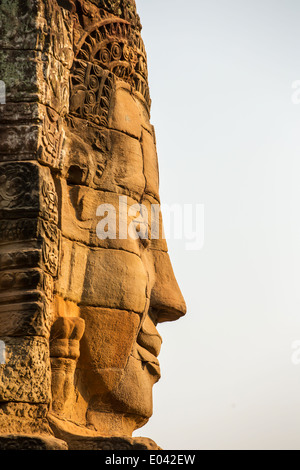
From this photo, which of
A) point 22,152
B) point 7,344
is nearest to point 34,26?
point 22,152

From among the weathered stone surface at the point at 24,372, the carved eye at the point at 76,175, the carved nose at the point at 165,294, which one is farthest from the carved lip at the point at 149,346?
the weathered stone surface at the point at 24,372

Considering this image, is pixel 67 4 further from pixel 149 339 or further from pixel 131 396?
pixel 131 396

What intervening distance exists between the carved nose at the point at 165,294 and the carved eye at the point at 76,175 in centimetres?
146

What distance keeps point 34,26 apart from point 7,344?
3016mm

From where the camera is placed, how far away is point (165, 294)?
37.5 ft

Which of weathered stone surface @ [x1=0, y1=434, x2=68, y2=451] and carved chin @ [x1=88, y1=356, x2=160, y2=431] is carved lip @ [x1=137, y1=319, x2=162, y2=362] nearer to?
carved chin @ [x1=88, y1=356, x2=160, y2=431]

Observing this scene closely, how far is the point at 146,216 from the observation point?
37.1 feet

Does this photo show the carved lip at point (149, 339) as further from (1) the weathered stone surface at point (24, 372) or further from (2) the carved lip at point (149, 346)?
(1) the weathered stone surface at point (24, 372)

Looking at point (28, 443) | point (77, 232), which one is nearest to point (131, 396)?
point (77, 232)

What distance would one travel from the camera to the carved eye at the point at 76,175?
1057cm

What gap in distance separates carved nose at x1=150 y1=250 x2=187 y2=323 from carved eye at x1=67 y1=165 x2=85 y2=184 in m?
1.46

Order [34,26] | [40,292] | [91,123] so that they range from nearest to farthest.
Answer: [40,292] → [34,26] → [91,123]

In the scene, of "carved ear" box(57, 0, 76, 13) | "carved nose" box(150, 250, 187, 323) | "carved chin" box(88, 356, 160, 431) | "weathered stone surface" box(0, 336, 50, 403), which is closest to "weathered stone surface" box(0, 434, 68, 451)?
"weathered stone surface" box(0, 336, 50, 403)
